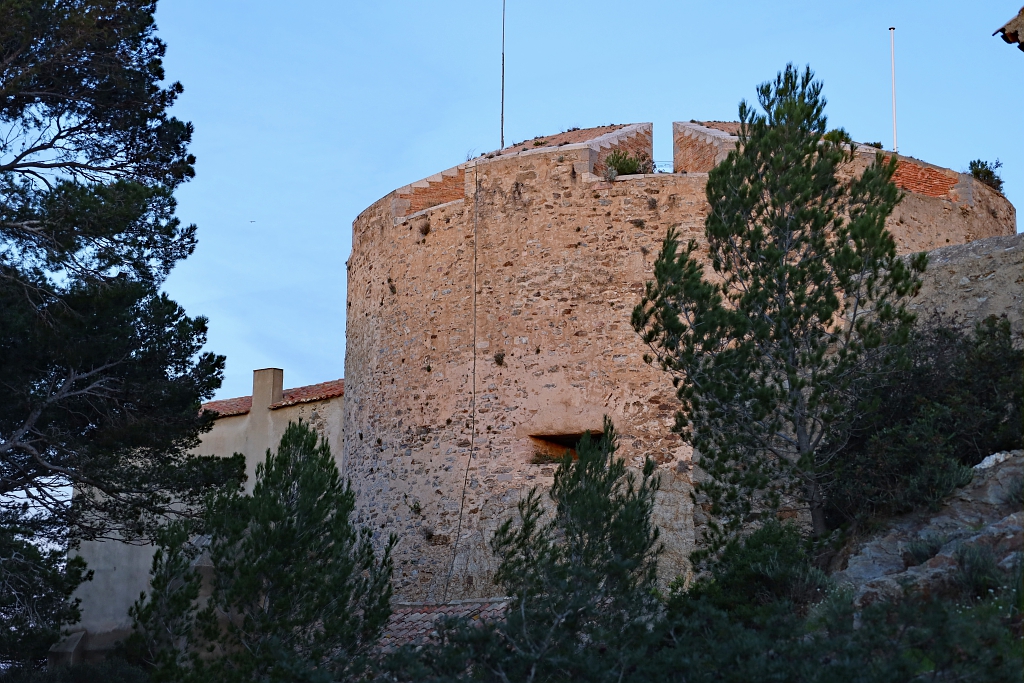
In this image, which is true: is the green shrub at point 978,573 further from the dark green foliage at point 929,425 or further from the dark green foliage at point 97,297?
the dark green foliage at point 97,297

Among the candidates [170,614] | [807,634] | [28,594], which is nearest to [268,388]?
[28,594]

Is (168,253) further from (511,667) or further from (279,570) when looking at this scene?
(511,667)

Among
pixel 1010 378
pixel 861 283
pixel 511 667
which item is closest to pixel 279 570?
pixel 511 667

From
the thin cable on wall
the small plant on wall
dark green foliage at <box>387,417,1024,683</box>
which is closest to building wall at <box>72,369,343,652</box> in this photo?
the thin cable on wall

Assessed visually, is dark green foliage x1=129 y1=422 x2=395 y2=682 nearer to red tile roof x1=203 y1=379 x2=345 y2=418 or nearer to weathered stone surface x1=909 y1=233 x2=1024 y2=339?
weathered stone surface x1=909 y1=233 x2=1024 y2=339

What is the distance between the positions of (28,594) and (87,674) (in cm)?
152

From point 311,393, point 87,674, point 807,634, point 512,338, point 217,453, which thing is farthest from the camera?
point 217,453

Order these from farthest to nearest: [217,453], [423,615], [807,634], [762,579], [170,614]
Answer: [217,453], [423,615], [170,614], [762,579], [807,634]

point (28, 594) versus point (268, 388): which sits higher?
point (268, 388)

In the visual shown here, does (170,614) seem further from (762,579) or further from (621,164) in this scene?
(621,164)

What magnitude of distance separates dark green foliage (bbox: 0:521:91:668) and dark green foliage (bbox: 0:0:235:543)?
1.12 feet

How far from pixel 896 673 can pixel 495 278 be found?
776 centimetres

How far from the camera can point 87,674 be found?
39.0 feet

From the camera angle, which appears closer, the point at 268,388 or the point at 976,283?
the point at 976,283
